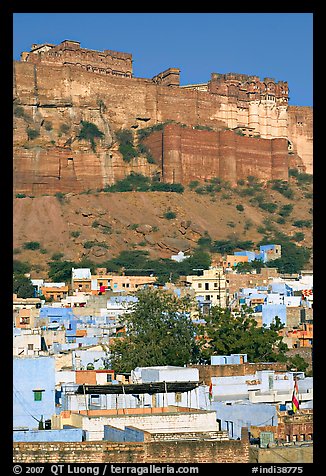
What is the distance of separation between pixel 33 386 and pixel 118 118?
41412mm

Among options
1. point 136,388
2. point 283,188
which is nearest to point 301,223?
point 283,188

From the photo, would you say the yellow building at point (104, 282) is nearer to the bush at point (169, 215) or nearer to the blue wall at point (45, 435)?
the bush at point (169, 215)

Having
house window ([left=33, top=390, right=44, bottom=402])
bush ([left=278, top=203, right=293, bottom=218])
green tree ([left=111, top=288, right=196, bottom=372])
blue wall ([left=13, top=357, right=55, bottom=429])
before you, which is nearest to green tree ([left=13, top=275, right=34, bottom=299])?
green tree ([left=111, top=288, right=196, bottom=372])

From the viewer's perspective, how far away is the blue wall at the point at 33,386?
12352 mm

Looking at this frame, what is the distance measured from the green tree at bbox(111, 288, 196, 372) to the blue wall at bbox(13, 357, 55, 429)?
4.23 metres

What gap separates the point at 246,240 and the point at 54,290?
15.0m

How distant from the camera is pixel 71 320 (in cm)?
2714

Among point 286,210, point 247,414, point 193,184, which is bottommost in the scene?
point 247,414

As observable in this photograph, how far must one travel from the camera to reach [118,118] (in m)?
53.4

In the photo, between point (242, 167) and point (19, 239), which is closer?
point (19, 239)

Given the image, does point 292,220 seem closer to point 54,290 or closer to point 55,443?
point 54,290

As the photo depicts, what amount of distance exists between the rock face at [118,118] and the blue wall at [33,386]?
117ft

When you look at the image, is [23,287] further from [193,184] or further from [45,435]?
[45,435]
